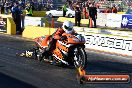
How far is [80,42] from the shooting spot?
11.2 m

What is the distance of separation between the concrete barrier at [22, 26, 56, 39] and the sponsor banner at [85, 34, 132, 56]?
372 cm

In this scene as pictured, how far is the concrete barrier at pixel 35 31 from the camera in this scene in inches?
830

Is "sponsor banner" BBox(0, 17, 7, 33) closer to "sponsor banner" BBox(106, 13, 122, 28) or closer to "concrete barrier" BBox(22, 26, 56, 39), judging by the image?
"concrete barrier" BBox(22, 26, 56, 39)

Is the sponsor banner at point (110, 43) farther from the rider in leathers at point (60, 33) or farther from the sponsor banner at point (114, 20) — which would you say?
the sponsor banner at point (114, 20)

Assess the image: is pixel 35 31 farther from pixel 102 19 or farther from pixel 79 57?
pixel 102 19

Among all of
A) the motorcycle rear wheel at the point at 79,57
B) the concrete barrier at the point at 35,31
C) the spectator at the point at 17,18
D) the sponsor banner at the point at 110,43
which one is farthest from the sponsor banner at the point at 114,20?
the motorcycle rear wheel at the point at 79,57

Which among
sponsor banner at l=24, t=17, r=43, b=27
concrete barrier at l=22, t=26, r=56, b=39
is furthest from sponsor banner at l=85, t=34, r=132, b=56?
sponsor banner at l=24, t=17, r=43, b=27

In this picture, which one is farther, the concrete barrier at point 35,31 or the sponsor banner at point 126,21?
the sponsor banner at point 126,21

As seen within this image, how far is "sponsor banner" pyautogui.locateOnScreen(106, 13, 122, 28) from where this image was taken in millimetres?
30941

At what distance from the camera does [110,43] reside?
16891mm

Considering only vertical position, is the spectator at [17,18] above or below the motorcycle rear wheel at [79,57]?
above

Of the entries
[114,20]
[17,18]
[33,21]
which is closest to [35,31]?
[17,18]

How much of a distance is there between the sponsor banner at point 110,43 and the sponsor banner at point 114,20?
13.4 metres

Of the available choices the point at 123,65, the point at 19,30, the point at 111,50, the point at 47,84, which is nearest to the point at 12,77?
the point at 47,84
